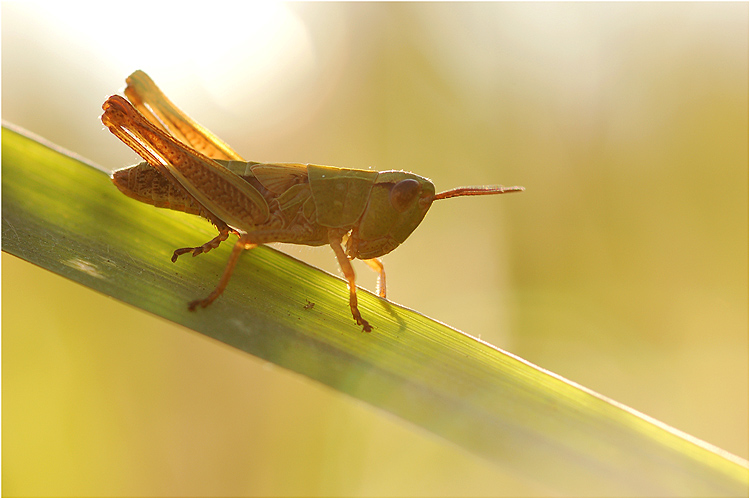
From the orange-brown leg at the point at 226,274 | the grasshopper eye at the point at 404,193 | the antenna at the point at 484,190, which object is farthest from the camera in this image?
the grasshopper eye at the point at 404,193

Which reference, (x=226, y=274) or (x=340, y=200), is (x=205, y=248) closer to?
(x=226, y=274)

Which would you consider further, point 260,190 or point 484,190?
point 260,190

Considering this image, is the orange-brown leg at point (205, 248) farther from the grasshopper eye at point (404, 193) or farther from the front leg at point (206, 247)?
the grasshopper eye at point (404, 193)

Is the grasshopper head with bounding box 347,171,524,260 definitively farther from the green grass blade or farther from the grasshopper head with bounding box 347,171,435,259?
the green grass blade

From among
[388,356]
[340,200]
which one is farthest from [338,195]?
[388,356]

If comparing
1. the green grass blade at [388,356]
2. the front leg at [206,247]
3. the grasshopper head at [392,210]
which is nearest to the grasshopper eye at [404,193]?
the grasshopper head at [392,210]

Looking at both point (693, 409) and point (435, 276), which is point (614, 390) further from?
point (435, 276)
